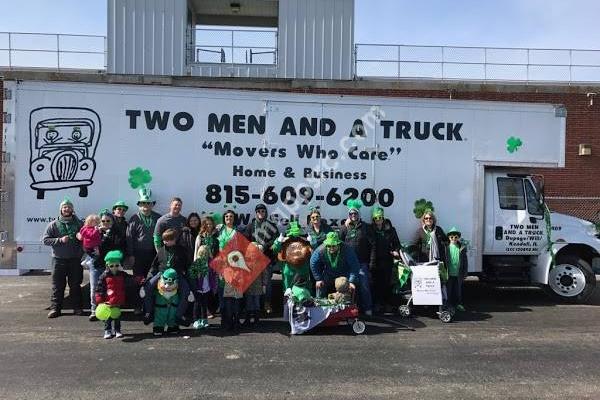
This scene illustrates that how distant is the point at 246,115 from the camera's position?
26.8ft

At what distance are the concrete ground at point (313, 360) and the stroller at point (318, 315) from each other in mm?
135

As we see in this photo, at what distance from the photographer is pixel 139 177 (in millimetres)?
7941

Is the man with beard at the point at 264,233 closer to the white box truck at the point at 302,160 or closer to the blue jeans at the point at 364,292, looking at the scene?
the white box truck at the point at 302,160

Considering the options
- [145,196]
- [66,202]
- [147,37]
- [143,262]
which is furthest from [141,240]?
[147,37]

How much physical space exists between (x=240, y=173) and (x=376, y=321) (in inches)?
118

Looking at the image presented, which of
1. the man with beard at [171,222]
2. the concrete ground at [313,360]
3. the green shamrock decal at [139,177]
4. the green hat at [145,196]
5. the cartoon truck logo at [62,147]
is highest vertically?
the cartoon truck logo at [62,147]

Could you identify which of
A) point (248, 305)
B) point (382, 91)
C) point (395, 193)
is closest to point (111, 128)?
point (248, 305)

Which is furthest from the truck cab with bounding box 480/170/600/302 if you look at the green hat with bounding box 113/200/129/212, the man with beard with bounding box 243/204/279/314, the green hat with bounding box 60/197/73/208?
the green hat with bounding box 60/197/73/208

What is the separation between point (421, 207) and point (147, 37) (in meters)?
10.9

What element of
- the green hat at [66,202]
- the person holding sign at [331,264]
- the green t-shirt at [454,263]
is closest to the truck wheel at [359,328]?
the person holding sign at [331,264]

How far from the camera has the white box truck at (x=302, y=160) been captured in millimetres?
7797

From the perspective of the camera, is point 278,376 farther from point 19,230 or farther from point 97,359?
point 19,230

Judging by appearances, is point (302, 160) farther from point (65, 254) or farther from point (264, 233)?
point (65, 254)

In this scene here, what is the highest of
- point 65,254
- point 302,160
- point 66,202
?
point 302,160
